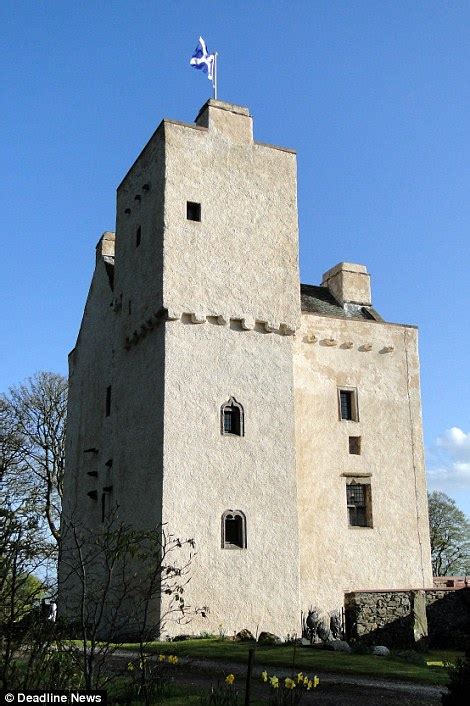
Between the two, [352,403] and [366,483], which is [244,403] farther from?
[366,483]

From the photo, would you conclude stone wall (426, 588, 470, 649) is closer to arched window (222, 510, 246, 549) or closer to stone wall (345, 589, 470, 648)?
stone wall (345, 589, 470, 648)

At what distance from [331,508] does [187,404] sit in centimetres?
612

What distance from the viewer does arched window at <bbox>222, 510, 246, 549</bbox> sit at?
68.8 ft

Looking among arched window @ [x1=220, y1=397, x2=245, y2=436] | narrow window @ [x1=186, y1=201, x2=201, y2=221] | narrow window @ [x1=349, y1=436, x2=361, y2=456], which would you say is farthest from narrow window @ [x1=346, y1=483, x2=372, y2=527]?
narrow window @ [x1=186, y1=201, x2=201, y2=221]

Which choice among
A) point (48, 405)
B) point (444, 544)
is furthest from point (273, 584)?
point (444, 544)

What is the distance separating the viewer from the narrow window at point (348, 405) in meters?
25.7

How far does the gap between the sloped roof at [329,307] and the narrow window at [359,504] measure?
6009mm

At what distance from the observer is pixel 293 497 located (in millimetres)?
21984

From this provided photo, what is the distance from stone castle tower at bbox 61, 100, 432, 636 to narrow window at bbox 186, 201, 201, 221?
7 cm

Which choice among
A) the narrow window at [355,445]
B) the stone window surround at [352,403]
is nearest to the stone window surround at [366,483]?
the narrow window at [355,445]

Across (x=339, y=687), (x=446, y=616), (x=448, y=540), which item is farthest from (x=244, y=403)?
(x=448, y=540)

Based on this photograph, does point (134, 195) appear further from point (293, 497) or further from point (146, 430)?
point (293, 497)

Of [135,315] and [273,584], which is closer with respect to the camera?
[273,584]

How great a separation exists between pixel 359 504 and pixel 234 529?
18.2 ft
